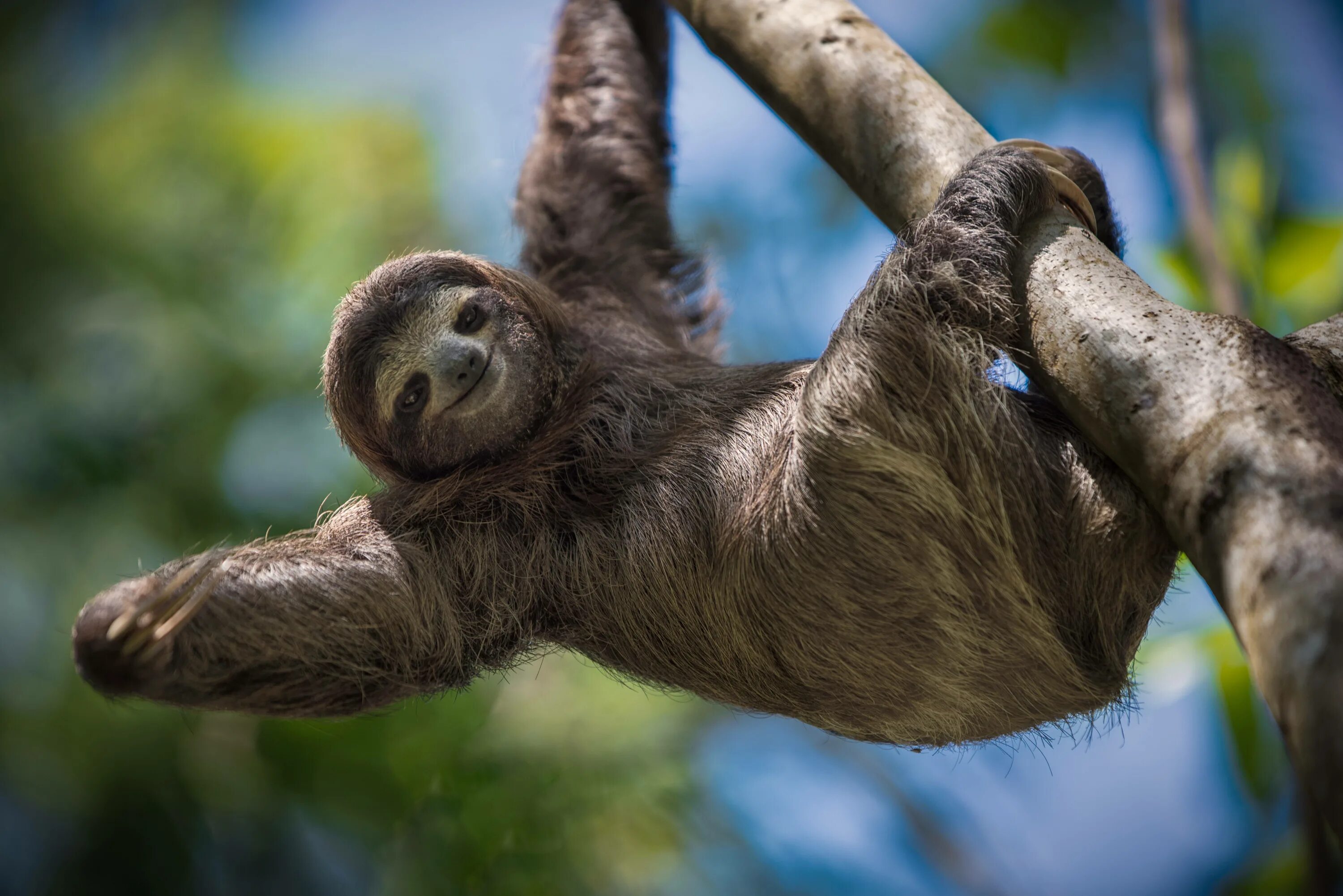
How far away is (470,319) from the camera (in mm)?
5484

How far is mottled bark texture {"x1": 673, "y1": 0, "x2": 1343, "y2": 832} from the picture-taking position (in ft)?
7.59

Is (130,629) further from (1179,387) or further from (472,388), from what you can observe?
(1179,387)

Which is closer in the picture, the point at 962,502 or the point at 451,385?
the point at 962,502

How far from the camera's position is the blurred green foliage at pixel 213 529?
7922 mm

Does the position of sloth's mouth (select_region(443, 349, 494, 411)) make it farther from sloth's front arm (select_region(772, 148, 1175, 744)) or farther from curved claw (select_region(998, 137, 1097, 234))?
curved claw (select_region(998, 137, 1097, 234))

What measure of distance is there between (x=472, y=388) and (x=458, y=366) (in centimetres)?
13

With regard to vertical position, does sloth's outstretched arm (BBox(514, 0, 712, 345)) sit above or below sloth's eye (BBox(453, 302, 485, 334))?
above

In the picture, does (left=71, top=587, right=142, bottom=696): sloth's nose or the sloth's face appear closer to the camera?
(left=71, top=587, right=142, bottom=696): sloth's nose

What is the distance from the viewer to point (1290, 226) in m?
7.27

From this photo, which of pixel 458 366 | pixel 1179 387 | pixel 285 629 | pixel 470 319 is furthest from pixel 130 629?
pixel 1179 387

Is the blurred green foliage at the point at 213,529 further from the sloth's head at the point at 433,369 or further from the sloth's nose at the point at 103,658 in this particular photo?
the sloth's nose at the point at 103,658

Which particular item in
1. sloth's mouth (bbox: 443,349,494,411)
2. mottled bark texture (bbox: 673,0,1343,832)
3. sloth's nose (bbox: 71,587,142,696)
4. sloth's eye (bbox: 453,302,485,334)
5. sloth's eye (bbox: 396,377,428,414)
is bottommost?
sloth's nose (bbox: 71,587,142,696)

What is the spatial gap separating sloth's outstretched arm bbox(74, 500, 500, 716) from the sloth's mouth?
0.64 m

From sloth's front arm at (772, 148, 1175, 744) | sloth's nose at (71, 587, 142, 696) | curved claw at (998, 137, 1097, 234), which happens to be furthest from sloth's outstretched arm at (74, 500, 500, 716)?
curved claw at (998, 137, 1097, 234)
